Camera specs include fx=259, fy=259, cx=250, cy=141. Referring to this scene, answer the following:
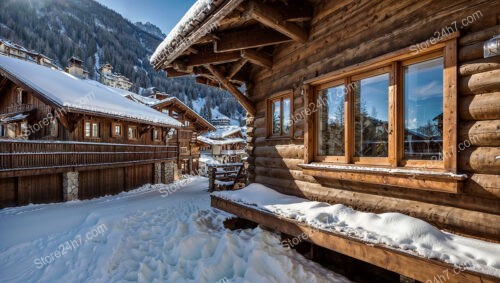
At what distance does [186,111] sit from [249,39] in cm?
2423

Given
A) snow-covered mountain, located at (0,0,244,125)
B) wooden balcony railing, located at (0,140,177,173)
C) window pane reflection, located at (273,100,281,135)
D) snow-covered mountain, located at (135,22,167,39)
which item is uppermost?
snow-covered mountain, located at (135,22,167,39)

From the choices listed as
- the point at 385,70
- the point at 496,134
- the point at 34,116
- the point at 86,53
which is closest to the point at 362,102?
the point at 385,70

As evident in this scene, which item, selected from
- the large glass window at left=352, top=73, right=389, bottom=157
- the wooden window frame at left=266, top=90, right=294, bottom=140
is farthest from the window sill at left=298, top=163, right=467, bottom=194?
the wooden window frame at left=266, top=90, right=294, bottom=140

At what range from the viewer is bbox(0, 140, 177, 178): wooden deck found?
34.6ft

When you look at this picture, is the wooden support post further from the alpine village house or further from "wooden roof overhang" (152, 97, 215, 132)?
"wooden roof overhang" (152, 97, 215, 132)

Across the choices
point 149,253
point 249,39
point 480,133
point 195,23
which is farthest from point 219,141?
point 480,133

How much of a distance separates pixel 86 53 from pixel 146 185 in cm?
7920

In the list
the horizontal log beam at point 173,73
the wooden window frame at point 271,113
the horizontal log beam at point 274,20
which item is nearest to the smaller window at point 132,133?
the horizontal log beam at point 173,73

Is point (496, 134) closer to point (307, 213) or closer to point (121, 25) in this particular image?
point (307, 213)

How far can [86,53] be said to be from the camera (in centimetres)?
7881

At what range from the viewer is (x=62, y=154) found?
1247 centimetres

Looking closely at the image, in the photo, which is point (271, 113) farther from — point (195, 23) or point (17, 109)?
point (17, 109)

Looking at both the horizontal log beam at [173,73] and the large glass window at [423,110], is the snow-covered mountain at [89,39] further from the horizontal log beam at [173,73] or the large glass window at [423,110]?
the large glass window at [423,110]

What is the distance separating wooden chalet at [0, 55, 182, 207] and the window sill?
12537mm
